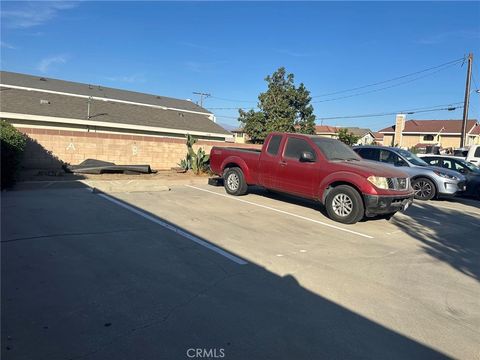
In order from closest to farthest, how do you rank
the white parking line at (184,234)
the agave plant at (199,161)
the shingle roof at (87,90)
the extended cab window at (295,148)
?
1. the white parking line at (184,234)
2. the extended cab window at (295,148)
3. the agave plant at (199,161)
4. the shingle roof at (87,90)

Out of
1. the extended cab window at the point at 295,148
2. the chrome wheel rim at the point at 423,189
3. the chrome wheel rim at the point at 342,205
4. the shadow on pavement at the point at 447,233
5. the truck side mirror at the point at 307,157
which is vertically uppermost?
the extended cab window at the point at 295,148

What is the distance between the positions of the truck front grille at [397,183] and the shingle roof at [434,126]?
181 feet

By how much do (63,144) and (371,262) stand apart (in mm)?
13756

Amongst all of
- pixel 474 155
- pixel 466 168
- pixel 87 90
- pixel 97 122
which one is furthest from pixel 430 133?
pixel 97 122

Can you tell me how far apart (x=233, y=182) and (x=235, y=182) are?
0.28 ft

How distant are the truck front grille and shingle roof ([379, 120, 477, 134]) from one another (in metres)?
55.2

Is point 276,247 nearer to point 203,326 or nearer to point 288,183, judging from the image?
point 203,326

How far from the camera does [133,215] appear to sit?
25.8 ft

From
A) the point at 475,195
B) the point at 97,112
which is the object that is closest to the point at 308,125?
the point at 97,112

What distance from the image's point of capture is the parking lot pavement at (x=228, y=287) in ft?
10.7

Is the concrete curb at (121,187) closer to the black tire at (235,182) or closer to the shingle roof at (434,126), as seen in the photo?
the black tire at (235,182)

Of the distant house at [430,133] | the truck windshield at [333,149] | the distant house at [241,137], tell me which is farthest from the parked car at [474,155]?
the distant house at [430,133]

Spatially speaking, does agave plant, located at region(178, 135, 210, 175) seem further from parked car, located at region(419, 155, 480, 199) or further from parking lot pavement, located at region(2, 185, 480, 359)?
parked car, located at region(419, 155, 480, 199)

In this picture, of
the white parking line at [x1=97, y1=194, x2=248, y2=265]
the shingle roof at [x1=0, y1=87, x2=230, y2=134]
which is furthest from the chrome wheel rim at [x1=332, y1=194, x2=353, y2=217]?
the shingle roof at [x1=0, y1=87, x2=230, y2=134]
